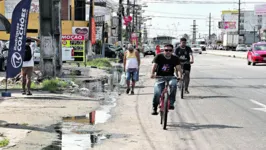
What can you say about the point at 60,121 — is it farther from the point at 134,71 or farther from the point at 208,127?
the point at 134,71

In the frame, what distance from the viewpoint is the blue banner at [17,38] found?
1272 centimetres

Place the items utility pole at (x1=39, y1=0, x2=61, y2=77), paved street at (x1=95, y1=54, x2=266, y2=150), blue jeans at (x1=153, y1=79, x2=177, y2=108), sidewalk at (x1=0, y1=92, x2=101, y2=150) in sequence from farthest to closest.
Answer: utility pole at (x1=39, y1=0, x2=61, y2=77)
blue jeans at (x1=153, y1=79, x2=177, y2=108)
sidewalk at (x1=0, y1=92, x2=101, y2=150)
paved street at (x1=95, y1=54, x2=266, y2=150)

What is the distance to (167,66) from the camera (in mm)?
10508

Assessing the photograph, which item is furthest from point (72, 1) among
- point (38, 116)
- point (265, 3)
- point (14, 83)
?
point (265, 3)

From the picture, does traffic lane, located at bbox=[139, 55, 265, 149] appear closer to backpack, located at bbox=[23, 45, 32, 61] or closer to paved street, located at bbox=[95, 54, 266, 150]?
paved street, located at bbox=[95, 54, 266, 150]

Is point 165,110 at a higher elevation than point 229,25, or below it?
below

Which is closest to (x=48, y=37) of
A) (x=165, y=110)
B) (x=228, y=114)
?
(x=228, y=114)

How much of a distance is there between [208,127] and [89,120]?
2805 mm

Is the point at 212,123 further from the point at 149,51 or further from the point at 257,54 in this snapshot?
the point at 149,51

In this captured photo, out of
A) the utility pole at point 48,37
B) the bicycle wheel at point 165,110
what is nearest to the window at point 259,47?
the utility pole at point 48,37

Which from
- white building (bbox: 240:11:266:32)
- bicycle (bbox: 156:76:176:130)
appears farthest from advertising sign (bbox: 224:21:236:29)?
bicycle (bbox: 156:76:176:130)

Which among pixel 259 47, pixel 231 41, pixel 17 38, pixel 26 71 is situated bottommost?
pixel 26 71

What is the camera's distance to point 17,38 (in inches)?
506

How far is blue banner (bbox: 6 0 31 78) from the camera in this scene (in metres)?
12.7
